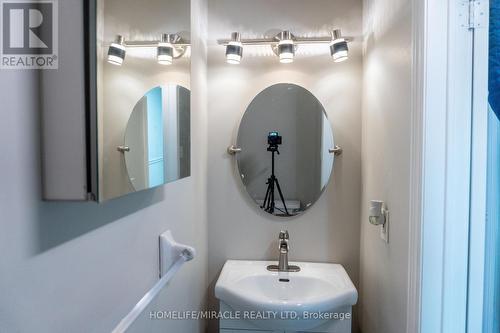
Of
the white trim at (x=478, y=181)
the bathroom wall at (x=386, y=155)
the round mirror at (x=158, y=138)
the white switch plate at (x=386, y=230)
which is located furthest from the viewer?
the white switch plate at (x=386, y=230)

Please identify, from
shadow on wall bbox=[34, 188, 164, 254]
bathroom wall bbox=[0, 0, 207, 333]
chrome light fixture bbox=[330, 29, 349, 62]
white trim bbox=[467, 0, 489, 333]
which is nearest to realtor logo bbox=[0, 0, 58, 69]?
bathroom wall bbox=[0, 0, 207, 333]

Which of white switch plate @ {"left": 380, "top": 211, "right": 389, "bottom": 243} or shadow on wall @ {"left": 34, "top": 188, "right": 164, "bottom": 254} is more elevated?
shadow on wall @ {"left": 34, "top": 188, "right": 164, "bottom": 254}

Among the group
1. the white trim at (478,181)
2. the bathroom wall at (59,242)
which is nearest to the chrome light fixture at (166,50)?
the bathroom wall at (59,242)

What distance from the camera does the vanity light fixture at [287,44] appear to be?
4.52 ft

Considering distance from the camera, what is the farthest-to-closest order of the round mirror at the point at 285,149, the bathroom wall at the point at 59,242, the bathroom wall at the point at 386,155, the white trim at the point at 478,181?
1. the round mirror at the point at 285,149
2. the bathroom wall at the point at 386,155
3. the white trim at the point at 478,181
4. the bathroom wall at the point at 59,242

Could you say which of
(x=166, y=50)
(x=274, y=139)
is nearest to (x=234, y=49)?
(x=274, y=139)

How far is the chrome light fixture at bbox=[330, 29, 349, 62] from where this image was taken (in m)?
1.37

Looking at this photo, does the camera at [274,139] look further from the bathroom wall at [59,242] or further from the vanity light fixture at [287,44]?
the bathroom wall at [59,242]

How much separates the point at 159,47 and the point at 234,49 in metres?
0.66

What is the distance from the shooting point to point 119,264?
68 centimetres

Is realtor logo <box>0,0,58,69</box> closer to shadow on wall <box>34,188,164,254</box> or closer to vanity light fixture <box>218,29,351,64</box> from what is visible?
shadow on wall <box>34,188,164,254</box>

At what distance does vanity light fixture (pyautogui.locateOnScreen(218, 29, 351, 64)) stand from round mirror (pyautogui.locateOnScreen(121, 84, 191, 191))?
0.47 metres

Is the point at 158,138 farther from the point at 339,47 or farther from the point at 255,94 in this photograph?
the point at 339,47

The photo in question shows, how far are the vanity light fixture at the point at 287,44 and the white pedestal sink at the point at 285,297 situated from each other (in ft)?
3.40
